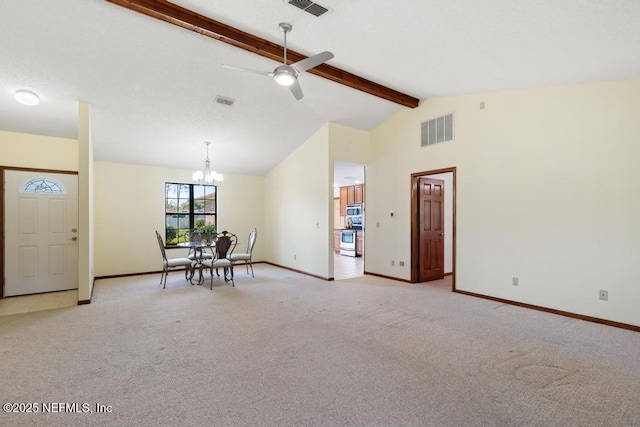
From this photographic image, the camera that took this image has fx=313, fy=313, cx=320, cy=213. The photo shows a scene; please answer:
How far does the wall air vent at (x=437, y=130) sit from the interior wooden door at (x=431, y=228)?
76 cm

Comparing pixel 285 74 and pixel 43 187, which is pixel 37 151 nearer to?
pixel 43 187

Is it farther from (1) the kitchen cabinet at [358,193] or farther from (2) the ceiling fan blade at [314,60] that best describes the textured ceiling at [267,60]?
(1) the kitchen cabinet at [358,193]

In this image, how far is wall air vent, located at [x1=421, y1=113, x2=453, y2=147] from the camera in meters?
5.40

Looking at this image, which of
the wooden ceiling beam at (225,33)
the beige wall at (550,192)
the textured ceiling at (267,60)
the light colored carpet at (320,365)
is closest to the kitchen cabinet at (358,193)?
the beige wall at (550,192)

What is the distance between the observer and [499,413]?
2041mm

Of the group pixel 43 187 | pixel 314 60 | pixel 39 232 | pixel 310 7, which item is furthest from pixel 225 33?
pixel 39 232

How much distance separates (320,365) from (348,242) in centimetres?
791

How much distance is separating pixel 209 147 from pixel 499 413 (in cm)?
626

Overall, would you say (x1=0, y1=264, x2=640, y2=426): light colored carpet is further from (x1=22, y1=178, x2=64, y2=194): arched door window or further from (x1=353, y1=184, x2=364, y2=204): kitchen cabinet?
(x1=353, y1=184, x2=364, y2=204): kitchen cabinet

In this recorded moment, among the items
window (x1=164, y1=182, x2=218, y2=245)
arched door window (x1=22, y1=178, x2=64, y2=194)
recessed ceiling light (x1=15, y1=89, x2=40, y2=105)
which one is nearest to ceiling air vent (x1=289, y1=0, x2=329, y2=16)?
recessed ceiling light (x1=15, y1=89, x2=40, y2=105)

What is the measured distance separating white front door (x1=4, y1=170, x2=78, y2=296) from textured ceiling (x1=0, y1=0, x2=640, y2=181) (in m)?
0.88

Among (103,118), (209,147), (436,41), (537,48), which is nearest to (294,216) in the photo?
(209,147)

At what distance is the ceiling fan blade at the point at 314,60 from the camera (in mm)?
2820

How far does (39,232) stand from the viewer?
17.4 feet
